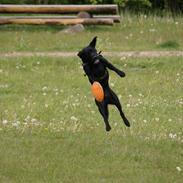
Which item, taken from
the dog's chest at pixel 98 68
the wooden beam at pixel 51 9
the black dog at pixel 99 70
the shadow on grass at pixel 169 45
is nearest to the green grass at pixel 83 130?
the black dog at pixel 99 70

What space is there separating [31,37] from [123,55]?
3.70m

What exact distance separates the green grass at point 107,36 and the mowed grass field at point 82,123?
0.39 feet

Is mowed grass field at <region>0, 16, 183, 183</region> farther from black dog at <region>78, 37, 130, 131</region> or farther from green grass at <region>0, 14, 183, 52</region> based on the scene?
black dog at <region>78, 37, 130, 131</region>

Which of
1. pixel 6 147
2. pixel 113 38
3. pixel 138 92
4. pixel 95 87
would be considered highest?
pixel 95 87

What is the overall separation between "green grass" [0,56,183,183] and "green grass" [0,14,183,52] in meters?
3.17

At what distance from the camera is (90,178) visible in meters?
6.39

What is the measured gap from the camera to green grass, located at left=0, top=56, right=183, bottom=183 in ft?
21.7

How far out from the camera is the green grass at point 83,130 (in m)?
6.62

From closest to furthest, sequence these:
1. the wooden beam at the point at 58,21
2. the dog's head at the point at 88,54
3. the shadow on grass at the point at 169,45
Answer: the dog's head at the point at 88,54, the shadow on grass at the point at 169,45, the wooden beam at the point at 58,21

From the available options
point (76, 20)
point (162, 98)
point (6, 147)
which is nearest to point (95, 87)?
point (6, 147)

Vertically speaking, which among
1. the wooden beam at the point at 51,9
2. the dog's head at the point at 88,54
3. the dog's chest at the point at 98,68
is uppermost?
the dog's head at the point at 88,54

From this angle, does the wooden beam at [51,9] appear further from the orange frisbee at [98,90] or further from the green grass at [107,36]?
the orange frisbee at [98,90]

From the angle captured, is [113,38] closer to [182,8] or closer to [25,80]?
[25,80]

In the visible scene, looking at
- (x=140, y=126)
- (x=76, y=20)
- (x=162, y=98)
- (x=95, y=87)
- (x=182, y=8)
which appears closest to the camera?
(x=95, y=87)
